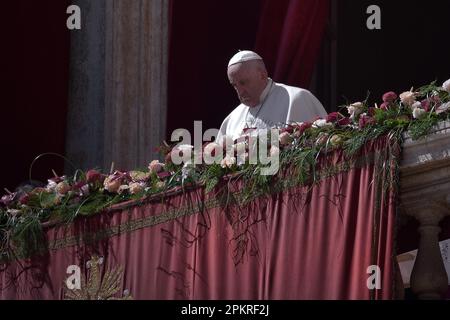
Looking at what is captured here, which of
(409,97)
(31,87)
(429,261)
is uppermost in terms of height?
(31,87)

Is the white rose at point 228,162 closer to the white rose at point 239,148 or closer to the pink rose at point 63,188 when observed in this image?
the white rose at point 239,148

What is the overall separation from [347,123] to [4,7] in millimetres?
4895

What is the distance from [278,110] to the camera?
1068 cm

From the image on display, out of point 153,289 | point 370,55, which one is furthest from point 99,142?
point 370,55

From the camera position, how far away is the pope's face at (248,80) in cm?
1071

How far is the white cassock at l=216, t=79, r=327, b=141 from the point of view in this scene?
34.7 ft

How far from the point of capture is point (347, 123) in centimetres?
948

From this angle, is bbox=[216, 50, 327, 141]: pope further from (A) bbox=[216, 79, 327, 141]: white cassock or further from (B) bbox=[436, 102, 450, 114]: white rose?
(B) bbox=[436, 102, 450, 114]: white rose

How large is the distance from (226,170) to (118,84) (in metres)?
2.73

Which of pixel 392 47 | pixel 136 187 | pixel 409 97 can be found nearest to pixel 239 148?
pixel 136 187

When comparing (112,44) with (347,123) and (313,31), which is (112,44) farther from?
(347,123)

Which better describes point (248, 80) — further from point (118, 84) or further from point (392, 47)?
point (392, 47)

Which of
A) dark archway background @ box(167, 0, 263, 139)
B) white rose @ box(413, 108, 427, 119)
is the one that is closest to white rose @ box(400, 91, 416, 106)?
white rose @ box(413, 108, 427, 119)

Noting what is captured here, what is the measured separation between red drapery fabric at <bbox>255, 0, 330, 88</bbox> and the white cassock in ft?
6.42
